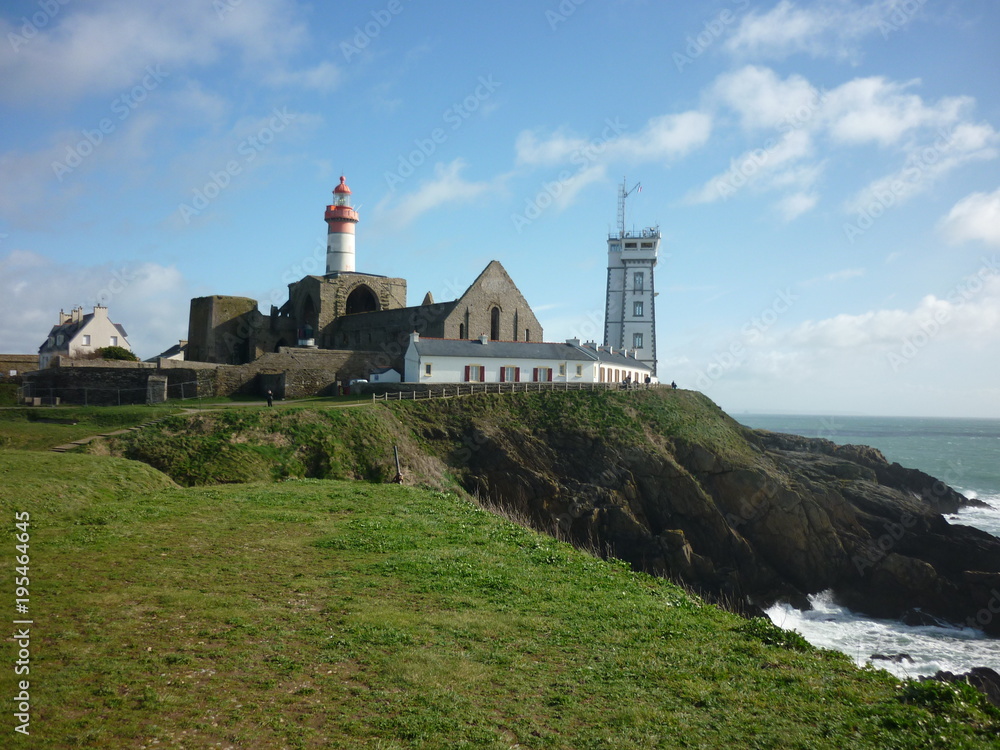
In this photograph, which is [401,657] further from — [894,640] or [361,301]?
[361,301]

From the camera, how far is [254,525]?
14.3 metres

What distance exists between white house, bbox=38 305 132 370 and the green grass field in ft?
→ 142

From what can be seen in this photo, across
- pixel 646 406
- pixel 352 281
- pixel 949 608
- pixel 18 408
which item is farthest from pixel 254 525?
pixel 352 281

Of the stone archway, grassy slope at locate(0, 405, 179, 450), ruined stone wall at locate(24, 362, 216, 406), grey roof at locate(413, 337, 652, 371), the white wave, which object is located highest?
the stone archway

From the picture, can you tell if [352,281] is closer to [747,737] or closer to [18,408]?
[18,408]

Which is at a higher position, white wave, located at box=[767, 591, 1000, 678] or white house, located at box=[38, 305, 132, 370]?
white house, located at box=[38, 305, 132, 370]

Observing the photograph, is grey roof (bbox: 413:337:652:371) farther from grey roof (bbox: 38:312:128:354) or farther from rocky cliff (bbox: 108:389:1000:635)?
grey roof (bbox: 38:312:128:354)

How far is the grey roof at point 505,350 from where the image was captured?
40312 mm

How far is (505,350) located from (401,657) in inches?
1381

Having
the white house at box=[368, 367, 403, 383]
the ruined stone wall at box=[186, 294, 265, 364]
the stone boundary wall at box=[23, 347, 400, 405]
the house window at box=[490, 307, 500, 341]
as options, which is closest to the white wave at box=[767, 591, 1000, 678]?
the white house at box=[368, 367, 403, 383]

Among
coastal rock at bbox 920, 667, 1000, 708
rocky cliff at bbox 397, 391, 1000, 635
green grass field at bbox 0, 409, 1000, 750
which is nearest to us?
green grass field at bbox 0, 409, 1000, 750

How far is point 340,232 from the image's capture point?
5262cm

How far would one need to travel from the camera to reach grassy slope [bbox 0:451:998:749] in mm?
6270

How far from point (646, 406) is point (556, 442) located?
8.88m
